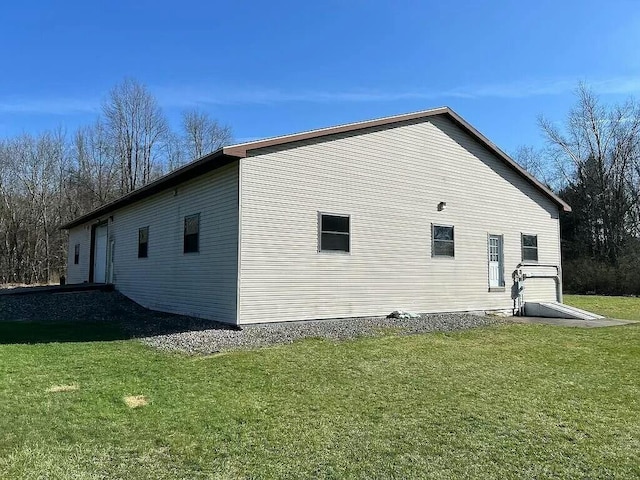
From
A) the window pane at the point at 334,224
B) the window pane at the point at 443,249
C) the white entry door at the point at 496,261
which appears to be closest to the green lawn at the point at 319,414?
the window pane at the point at 334,224

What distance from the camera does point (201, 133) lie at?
3934 cm

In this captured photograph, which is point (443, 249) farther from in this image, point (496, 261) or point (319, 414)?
point (319, 414)

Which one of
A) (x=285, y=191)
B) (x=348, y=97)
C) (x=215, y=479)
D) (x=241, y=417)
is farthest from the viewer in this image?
(x=348, y=97)

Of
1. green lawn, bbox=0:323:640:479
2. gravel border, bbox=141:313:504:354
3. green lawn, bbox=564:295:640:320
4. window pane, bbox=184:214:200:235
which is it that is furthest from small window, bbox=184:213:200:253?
green lawn, bbox=564:295:640:320

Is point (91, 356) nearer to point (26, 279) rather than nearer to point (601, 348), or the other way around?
point (601, 348)

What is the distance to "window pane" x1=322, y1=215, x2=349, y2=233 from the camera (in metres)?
11.4

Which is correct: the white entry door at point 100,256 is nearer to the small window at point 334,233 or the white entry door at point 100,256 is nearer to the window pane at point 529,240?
the small window at point 334,233

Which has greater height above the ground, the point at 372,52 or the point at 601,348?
the point at 372,52

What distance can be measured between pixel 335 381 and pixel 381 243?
6.48 metres

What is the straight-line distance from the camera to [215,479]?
3348mm

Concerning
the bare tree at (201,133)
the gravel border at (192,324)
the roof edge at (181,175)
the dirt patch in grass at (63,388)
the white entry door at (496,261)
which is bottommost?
the dirt patch in grass at (63,388)

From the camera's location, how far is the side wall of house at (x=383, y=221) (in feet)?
34.4

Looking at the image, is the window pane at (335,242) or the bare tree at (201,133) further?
the bare tree at (201,133)

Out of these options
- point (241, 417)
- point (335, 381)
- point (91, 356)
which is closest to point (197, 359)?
point (91, 356)
